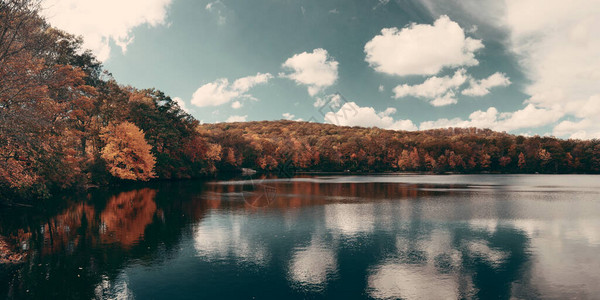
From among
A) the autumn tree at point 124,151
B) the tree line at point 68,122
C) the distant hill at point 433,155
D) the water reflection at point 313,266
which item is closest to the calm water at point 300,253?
the water reflection at point 313,266

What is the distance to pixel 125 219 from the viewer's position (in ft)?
108

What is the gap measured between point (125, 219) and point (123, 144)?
125ft

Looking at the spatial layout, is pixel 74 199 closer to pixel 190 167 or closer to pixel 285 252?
pixel 285 252

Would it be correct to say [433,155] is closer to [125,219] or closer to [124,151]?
[124,151]

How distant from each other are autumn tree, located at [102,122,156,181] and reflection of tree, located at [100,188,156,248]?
56.5ft

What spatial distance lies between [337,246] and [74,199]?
4115 centimetres

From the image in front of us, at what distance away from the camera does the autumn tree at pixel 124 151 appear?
6344 centimetres

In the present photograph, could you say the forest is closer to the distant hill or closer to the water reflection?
the distant hill

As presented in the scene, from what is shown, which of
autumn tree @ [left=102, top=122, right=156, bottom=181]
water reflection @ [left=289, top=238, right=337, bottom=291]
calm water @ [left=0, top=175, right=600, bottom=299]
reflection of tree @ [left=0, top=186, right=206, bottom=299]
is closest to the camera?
calm water @ [left=0, top=175, right=600, bottom=299]

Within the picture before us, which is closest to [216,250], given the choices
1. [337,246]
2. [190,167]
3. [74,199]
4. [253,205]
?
[337,246]

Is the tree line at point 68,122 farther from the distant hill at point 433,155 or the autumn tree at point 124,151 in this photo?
the distant hill at point 433,155

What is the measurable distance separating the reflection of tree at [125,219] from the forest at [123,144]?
5.92 meters

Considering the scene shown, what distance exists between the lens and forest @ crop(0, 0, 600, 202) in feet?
74.7

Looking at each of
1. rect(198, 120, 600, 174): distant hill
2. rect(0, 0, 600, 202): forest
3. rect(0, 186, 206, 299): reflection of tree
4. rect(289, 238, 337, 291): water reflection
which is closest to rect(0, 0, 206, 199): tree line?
rect(0, 0, 600, 202): forest
